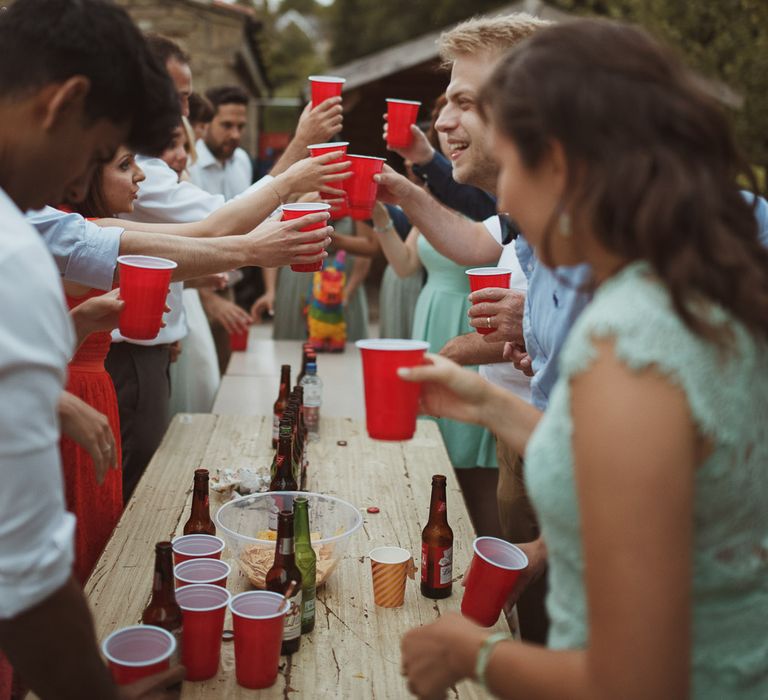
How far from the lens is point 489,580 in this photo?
1996 millimetres

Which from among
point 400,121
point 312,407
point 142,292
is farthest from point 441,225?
point 142,292

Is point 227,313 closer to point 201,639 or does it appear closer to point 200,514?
point 200,514

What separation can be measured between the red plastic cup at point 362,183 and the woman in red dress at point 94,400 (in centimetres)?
79

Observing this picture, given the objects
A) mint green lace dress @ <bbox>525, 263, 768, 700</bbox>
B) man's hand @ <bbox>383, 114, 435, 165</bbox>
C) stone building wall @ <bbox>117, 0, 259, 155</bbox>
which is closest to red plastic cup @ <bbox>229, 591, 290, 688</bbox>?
mint green lace dress @ <bbox>525, 263, 768, 700</bbox>

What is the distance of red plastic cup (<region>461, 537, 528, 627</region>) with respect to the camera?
1.98 m

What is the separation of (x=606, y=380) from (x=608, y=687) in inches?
15.7

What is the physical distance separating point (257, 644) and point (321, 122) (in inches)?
79.1

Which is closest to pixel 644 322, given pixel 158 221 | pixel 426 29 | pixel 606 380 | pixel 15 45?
pixel 606 380

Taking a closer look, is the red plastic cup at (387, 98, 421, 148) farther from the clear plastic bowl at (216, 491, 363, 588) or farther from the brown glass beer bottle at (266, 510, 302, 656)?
the brown glass beer bottle at (266, 510, 302, 656)

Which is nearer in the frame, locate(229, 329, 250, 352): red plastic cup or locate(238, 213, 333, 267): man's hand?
locate(238, 213, 333, 267): man's hand

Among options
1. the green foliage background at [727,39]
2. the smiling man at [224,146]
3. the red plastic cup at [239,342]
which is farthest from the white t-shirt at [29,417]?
the green foliage background at [727,39]

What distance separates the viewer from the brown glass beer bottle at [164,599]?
181cm

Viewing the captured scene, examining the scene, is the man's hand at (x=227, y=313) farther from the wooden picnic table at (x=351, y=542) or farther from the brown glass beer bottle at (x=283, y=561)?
the brown glass beer bottle at (x=283, y=561)

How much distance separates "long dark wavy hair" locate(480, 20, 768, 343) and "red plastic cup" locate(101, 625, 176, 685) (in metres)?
1.07
